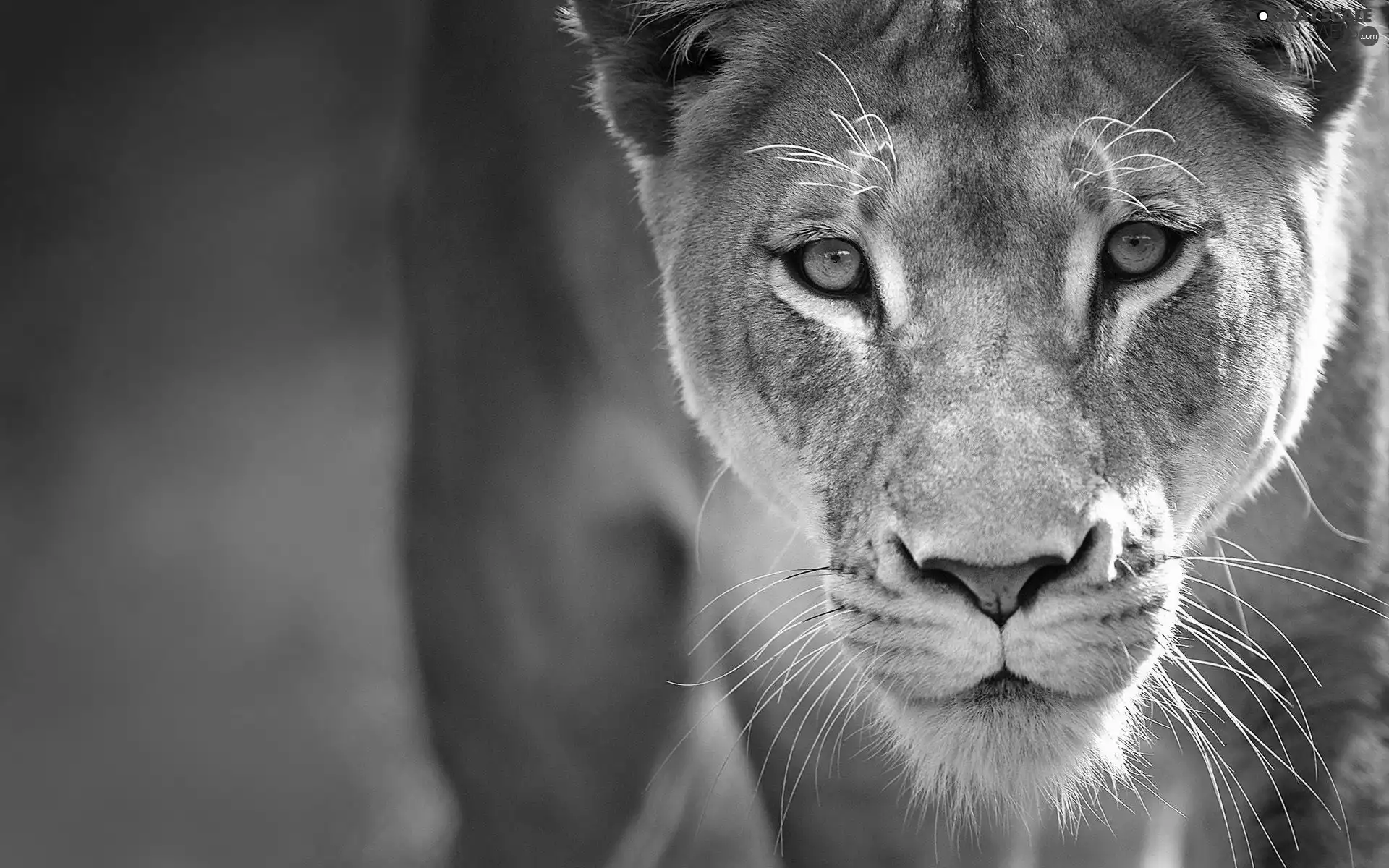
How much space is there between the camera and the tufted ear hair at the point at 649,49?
1.13 m

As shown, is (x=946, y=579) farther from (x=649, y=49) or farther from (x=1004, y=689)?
(x=649, y=49)

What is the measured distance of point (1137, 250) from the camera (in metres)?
1.03

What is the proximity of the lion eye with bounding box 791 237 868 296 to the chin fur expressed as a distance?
301mm

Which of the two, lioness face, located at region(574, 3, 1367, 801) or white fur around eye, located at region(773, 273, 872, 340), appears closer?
lioness face, located at region(574, 3, 1367, 801)

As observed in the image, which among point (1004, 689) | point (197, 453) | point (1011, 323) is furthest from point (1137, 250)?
point (197, 453)

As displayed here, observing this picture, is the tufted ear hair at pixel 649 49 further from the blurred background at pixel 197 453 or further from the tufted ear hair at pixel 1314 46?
the blurred background at pixel 197 453

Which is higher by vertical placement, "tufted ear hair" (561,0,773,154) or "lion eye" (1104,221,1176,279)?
"tufted ear hair" (561,0,773,154)

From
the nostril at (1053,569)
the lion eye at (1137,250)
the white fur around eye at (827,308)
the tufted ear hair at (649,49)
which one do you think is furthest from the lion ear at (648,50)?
the nostril at (1053,569)

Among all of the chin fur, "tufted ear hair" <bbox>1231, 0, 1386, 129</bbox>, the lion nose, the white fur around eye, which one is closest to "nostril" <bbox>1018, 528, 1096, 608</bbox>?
the lion nose

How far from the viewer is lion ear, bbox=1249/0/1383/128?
104 cm

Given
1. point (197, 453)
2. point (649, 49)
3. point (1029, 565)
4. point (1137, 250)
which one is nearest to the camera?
point (1029, 565)

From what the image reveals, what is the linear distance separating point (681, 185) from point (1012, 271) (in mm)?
302

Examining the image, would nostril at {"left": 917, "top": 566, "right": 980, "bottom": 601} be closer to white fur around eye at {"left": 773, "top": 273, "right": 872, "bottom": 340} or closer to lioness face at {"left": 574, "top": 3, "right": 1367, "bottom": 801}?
lioness face at {"left": 574, "top": 3, "right": 1367, "bottom": 801}

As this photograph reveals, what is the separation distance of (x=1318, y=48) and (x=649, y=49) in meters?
0.49
